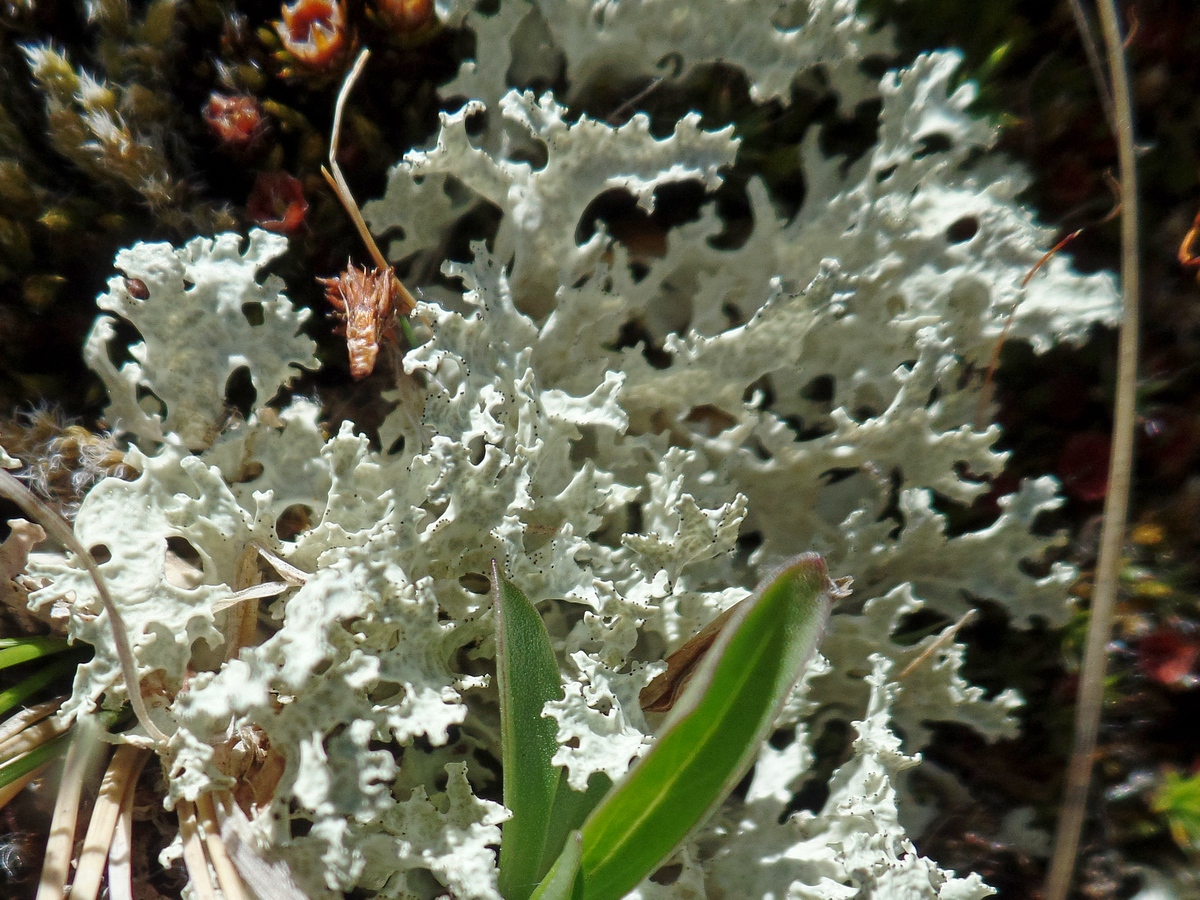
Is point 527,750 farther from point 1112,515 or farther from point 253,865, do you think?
point 1112,515

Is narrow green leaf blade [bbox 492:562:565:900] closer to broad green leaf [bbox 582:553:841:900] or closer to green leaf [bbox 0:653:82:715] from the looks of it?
broad green leaf [bbox 582:553:841:900]

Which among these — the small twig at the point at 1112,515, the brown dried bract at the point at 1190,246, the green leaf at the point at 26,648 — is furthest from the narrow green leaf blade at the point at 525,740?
the brown dried bract at the point at 1190,246

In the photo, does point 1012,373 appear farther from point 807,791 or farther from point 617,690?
point 617,690

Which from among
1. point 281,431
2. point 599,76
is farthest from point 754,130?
point 281,431

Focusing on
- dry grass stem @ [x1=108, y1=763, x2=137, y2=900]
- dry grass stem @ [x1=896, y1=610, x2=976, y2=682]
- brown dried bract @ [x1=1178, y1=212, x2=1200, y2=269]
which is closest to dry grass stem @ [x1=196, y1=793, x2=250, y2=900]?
dry grass stem @ [x1=108, y1=763, x2=137, y2=900]

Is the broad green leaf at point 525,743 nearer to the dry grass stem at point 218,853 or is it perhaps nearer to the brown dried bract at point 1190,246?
the dry grass stem at point 218,853

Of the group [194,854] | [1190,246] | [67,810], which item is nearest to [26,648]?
[67,810]

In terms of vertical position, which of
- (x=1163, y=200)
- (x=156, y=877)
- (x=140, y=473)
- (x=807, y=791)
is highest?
(x=1163, y=200)
